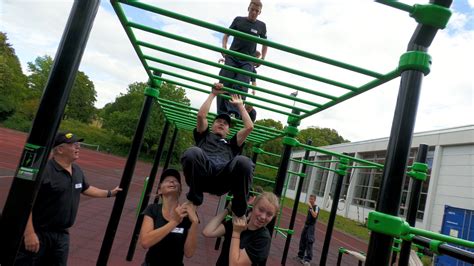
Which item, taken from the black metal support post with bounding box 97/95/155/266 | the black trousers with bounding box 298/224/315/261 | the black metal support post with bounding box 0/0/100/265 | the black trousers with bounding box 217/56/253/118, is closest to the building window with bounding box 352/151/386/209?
the black trousers with bounding box 298/224/315/261

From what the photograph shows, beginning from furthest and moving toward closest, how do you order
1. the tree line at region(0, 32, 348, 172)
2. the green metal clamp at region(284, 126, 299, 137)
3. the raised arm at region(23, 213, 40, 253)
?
1. the tree line at region(0, 32, 348, 172)
2. the green metal clamp at region(284, 126, 299, 137)
3. the raised arm at region(23, 213, 40, 253)

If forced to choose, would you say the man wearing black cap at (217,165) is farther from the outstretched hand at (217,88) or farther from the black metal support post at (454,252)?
the black metal support post at (454,252)

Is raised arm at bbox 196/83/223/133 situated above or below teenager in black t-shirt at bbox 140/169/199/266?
above

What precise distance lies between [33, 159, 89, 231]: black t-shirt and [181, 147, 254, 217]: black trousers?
111 centimetres

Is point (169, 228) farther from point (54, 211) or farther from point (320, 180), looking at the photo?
point (320, 180)

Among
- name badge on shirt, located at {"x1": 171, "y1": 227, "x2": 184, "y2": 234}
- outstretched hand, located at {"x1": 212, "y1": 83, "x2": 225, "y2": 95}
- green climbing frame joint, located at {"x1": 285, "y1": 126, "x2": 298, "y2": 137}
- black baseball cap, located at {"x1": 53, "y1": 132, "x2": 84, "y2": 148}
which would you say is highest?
outstretched hand, located at {"x1": 212, "y1": 83, "x2": 225, "y2": 95}

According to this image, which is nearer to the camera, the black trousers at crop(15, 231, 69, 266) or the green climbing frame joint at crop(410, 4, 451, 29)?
the green climbing frame joint at crop(410, 4, 451, 29)

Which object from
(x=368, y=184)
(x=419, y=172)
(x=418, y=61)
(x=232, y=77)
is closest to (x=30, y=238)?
(x=232, y=77)

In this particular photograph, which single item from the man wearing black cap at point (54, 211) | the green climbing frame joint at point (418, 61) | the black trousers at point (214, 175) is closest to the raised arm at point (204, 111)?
the black trousers at point (214, 175)

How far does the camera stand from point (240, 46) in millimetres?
3250

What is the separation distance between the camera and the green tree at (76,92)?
46.5 metres

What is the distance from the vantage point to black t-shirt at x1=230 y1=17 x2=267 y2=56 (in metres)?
3.23

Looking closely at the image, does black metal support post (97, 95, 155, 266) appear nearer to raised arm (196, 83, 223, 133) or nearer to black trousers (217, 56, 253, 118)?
black trousers (217, 56, 253, 118)

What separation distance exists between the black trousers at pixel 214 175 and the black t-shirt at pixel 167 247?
20 cm
